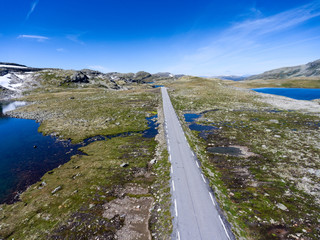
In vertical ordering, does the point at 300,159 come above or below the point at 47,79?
below

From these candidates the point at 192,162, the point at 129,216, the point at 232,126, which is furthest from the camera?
the point at 232,126

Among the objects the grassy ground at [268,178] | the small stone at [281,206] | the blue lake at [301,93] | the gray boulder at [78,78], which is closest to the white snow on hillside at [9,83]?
the gray boulder at [78,78]

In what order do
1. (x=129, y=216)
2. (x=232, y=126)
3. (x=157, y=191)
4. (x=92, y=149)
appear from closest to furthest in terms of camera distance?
(x=129, y=216), (x=157, y=191), (x=92, y=149), (x=232, y=126)

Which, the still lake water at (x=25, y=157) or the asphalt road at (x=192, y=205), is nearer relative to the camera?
the asphalt road at (x=192, y=205)

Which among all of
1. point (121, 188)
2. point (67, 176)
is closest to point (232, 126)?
point (121, 188)

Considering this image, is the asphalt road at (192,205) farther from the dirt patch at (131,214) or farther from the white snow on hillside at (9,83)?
the white snow on hillside at (9,83)

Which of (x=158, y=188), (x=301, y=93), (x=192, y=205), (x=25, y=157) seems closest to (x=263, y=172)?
(x=192, y=205)

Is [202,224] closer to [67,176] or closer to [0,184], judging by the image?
[67,176]

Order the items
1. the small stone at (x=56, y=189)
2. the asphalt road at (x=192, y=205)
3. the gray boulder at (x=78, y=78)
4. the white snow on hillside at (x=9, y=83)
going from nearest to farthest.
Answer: the asphalt road at (x=192, y=205)
the small stone at (x=56, y=189)
the white snow on hillside at (x=9, y=83)
the gray boulder at (x=78, y=78)
